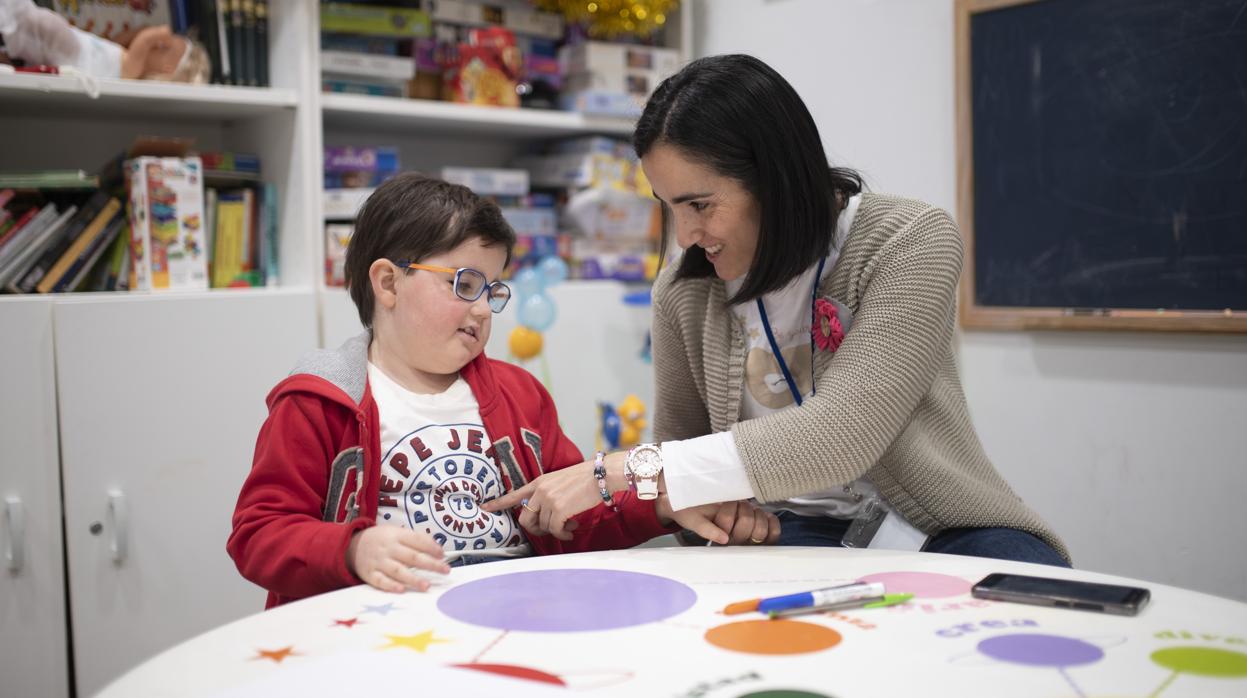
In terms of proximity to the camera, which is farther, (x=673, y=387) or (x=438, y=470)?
(x=673, y=387)

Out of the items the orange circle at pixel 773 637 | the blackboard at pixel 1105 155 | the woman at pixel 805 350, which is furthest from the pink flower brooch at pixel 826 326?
the blackboard at pixel 1105 155

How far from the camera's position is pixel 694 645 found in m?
0.86

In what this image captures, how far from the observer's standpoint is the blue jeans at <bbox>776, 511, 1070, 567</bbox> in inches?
54.2

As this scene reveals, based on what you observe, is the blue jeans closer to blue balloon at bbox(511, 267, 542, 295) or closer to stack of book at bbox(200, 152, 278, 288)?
blue balloon at bbox(511, 267, 542, 295)

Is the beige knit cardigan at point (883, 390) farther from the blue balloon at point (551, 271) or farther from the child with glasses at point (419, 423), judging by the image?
the blue balloon at point (551, 271)

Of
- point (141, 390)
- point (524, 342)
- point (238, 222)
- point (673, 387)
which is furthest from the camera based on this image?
point (524, 342)

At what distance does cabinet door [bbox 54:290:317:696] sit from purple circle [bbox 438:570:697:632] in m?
1.36

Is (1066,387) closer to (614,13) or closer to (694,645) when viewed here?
(614,13)

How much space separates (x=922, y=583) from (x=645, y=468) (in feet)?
1.24

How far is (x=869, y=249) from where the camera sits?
57.4 inches

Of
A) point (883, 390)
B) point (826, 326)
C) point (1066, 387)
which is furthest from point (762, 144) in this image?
point (1066, 387)

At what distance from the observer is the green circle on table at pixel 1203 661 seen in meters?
0.78

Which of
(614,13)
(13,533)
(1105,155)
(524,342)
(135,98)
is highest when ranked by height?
(614,13)

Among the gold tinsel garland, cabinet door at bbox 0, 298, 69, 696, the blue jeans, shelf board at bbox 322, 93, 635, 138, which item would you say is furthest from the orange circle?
the gold tinsel garland
